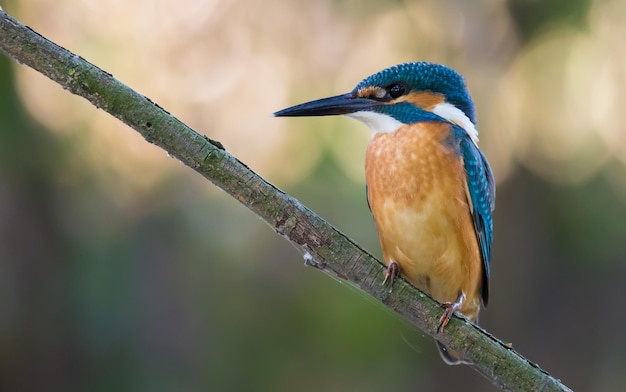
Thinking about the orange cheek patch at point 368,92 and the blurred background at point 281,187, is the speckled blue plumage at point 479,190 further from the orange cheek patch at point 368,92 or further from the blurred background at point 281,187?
the blurred background at point 281,187

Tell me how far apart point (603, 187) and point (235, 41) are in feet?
6.63

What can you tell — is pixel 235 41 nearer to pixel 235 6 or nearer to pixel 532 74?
pixel 235 6

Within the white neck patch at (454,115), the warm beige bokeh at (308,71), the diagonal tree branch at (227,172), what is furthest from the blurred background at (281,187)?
the diagonal tree branch at (227,172)

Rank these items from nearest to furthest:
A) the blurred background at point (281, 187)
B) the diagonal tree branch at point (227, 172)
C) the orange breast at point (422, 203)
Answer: the diagonal tree branch at point (227, 172)
the orange breast at point (422, 203)
the blurred background at point (281, 187)

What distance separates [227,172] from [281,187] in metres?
2.08

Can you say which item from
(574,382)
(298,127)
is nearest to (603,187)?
(574,382)

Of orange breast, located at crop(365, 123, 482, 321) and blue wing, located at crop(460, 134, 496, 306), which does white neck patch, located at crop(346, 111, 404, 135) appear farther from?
blue wing, located at crop(460, 134, 496, 306)

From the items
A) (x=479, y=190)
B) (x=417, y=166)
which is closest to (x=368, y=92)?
(x=417, y=166)

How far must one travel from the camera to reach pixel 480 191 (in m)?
2.17

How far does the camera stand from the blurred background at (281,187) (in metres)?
3.49

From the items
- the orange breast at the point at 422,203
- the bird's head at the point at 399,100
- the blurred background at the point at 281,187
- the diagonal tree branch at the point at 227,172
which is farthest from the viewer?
the blurred background at the point at 281,187

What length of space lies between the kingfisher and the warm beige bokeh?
1.28m

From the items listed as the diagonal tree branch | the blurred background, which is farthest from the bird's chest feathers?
the blurred background

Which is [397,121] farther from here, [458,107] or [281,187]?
[281,187]
